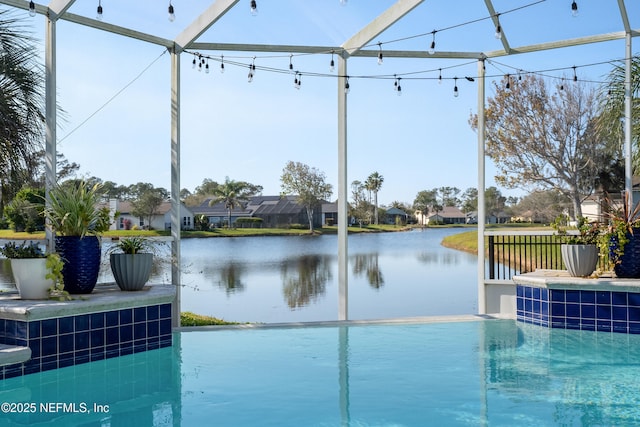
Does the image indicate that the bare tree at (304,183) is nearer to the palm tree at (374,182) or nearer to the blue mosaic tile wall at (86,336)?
the palm tree at (374,182)

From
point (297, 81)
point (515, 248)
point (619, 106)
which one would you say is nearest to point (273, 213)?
point (515, 248)

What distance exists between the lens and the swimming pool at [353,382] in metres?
3.43

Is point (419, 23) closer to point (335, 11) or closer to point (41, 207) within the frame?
point (335, 11)

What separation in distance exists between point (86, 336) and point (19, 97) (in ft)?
8.80

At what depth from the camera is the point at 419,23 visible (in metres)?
9.59

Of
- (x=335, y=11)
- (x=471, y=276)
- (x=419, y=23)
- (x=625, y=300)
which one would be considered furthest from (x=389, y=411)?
(x=471, y=276)

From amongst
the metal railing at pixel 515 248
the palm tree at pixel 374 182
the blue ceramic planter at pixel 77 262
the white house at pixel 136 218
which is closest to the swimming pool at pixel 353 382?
the blue ceramic planter at pixel 77 262

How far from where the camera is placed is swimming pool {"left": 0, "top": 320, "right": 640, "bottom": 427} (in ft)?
11.2

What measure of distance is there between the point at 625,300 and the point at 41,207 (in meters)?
5.57

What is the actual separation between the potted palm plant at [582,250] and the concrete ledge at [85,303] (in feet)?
13.0

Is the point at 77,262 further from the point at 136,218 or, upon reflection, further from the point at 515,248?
the point at 515,248

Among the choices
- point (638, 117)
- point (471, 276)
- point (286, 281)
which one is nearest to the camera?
point (638, 117)

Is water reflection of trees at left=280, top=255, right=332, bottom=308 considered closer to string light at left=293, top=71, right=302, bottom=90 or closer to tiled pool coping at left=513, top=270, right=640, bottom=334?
string light at left=293, top=71, right=302, bottom=90

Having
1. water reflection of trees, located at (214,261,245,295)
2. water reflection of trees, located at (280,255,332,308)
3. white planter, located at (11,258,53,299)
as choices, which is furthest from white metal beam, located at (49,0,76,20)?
water reflection of trees, located at (214,261,245,295)
